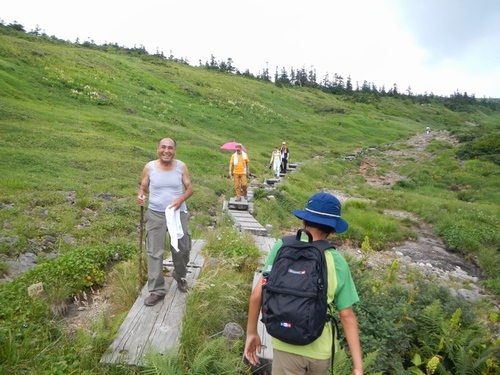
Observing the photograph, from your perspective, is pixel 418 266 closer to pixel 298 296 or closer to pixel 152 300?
pixel 152 300

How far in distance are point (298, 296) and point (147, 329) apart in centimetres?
245

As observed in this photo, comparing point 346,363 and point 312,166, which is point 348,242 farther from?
point 312,166

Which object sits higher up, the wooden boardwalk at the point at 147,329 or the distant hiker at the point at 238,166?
the distant hiker at the point at 238,166

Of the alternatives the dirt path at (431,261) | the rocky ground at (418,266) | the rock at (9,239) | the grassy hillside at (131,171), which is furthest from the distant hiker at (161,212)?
the dirt path at (431,261)

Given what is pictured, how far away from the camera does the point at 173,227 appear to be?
4340mm

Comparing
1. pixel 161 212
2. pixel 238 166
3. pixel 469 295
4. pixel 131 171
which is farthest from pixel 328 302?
pixel 131 171

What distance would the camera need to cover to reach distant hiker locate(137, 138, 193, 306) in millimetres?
4402

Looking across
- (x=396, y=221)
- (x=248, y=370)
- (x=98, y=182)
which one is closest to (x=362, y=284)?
(x=248, y=370)

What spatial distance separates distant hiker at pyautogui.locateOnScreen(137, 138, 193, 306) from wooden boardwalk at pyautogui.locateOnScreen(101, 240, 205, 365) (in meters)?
0.15

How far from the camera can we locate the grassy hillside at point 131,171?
683 centimetres

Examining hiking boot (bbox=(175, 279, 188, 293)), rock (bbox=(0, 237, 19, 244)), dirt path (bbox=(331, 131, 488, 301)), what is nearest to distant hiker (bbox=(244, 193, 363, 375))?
hiking boot (bbox=(175, 279, 188, 293))

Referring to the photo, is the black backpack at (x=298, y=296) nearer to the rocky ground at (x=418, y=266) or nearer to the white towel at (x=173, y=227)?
the white towel at (x=173, y=227)

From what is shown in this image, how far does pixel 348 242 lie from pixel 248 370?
750 centimetres

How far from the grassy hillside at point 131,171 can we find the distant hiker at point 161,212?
3.36ft
